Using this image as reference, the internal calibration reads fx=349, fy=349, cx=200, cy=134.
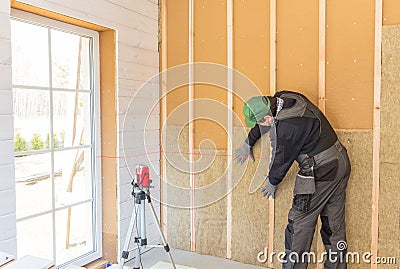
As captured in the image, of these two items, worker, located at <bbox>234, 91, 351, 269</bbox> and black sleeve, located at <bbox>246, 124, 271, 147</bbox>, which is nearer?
worker, located at <bbox>234, 91, 351, 269</bbox>

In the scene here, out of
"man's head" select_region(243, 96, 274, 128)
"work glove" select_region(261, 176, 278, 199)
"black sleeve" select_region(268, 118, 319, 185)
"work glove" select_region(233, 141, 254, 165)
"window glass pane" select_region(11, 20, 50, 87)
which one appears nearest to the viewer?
"window glass pane" select_region(11, 20, 50, 87)

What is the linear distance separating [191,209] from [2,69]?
192 cm

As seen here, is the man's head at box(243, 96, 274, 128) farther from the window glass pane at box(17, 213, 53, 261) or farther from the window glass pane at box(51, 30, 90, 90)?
the window glass pane at box(17, 213, 53, 261)

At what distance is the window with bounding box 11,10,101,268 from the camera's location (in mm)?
2252

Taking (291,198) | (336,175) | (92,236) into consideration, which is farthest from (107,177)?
(336,175)

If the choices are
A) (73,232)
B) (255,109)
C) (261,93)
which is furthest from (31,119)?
(261,93)

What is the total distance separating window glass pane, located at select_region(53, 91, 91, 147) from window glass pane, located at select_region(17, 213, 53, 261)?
55cm

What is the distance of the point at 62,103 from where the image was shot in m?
2.53

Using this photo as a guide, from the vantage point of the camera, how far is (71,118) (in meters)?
2.62

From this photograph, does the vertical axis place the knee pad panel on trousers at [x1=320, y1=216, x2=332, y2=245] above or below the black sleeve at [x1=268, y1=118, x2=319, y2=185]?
below

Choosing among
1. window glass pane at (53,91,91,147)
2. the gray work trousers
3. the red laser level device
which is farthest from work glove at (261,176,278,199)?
window glass pane at (53,91,91,147)

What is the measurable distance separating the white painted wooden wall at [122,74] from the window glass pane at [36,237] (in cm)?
32

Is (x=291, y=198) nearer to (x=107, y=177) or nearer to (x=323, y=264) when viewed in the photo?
(x=323, y=264)

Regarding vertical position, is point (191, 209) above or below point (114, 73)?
below
